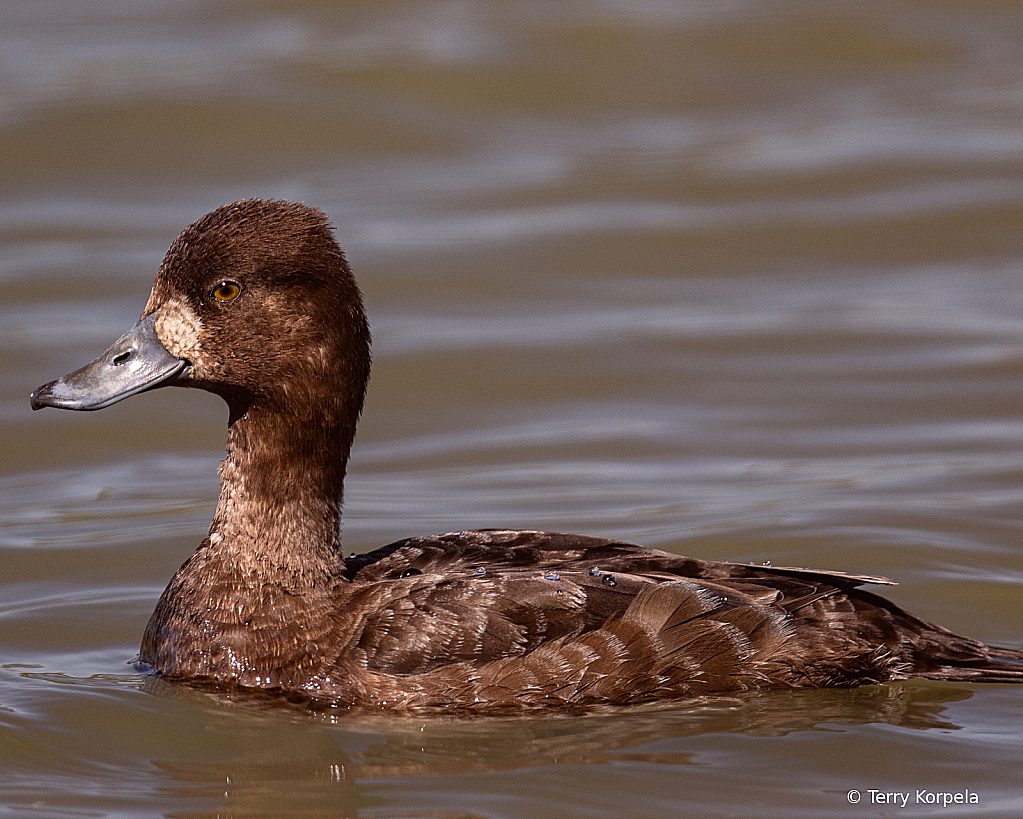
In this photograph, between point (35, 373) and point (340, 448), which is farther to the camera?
point (35, 373)

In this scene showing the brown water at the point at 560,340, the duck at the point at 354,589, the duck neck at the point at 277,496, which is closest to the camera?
the brown water at the point at 560,340

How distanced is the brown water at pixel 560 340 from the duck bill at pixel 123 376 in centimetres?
111

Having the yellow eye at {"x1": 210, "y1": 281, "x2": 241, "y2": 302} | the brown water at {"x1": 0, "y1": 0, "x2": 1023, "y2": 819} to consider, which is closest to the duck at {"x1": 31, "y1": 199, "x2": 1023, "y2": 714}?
the yellow eye at {"x1": 210, "y1": 281, "x2": 241, "y2": 302}

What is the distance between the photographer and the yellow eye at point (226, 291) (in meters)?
6.28

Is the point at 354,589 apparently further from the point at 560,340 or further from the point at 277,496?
the point at 560,340

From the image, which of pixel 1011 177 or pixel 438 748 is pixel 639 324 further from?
pixel 438 748

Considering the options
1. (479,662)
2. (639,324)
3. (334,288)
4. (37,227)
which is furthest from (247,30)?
(479,662)

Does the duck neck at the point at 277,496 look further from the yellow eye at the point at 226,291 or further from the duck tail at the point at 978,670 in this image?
the duck tail at the point at 978,670

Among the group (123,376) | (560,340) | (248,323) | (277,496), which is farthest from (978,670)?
(560,340)

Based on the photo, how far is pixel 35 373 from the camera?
34.5 feet

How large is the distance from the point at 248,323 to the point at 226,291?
0.47 feet

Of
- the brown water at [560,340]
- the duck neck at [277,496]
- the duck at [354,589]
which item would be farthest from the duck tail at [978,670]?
the duck neck at [277,496]

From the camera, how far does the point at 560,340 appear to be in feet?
36.5

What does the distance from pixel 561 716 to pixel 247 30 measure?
37.2 ft
